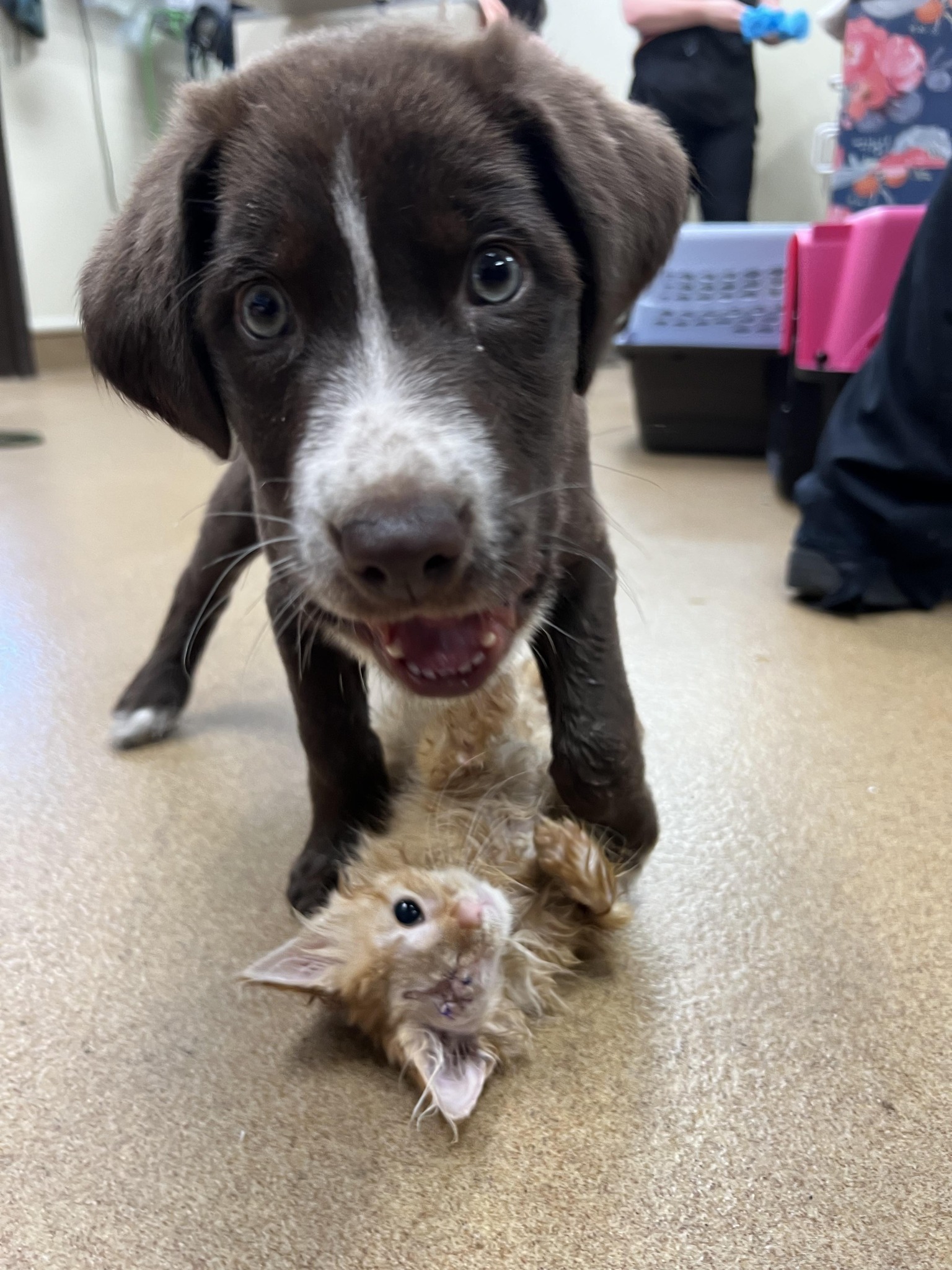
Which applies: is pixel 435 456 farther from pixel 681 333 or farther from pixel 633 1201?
pixel 681 333

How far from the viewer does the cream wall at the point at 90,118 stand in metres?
4.75

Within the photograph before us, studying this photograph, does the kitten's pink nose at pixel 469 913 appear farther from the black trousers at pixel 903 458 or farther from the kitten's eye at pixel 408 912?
the black trousers at pixel 903 458

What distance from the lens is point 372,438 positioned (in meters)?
0.79

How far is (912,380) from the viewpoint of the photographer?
5.94 feet

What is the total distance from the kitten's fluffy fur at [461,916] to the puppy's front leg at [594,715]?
0.17 feet

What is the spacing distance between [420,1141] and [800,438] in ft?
7.12

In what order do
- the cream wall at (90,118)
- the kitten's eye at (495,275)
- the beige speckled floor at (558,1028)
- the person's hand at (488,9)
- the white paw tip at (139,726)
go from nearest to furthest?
the beige speckled floor at (558,1028) → the kitten's eye at (495,275) → the person's hand at (488,9) → the white paw tip at (139,726) → the cream wall at (90,118)

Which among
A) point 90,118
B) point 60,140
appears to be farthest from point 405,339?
point 90,118

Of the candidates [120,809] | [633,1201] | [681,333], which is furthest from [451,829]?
[681,333]

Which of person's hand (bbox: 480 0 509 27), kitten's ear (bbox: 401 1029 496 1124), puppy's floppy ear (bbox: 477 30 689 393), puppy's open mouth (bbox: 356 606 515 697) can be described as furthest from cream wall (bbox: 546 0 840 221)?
kitten's ear (bbox: 401 1029 496 1124)

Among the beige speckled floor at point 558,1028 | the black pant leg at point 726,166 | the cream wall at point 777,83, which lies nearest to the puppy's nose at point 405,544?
the beige speckled floor at point 558,1028

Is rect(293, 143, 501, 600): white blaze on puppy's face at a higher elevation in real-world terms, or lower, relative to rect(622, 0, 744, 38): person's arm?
lower

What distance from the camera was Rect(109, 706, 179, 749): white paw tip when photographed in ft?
4.90

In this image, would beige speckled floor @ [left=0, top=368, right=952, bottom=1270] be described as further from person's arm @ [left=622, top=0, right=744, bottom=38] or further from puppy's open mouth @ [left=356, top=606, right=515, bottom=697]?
person's arm @ [left=622, top=0, right=744, bottom=38]
